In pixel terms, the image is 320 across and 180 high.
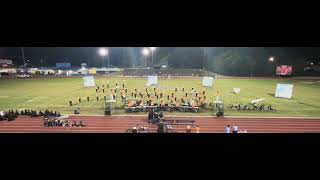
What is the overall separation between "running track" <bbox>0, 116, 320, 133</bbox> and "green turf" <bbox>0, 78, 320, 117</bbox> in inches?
21.7

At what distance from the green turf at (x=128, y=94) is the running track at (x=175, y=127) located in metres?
0.55

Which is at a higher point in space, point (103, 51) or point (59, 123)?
point (103, 51)

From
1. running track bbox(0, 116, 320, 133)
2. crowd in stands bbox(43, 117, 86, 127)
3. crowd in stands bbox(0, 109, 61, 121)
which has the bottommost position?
running track bbox(0, 116, 320, 133)

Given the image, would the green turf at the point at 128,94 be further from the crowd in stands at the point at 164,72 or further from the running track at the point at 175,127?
the running track at the point at 175,127

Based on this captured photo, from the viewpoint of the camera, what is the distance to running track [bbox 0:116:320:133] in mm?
8266

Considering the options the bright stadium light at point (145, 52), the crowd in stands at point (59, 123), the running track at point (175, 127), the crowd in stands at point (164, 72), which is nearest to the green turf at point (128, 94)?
the crowd in stands at point (164, 72)

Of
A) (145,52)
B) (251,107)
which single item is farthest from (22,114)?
(251,107)

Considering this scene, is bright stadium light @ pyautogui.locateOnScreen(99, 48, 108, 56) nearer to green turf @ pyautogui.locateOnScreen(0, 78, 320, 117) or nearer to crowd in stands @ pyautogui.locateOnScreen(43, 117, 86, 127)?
green turf @ pyautogui.locateOnScreen(0, 78, 320, 117)

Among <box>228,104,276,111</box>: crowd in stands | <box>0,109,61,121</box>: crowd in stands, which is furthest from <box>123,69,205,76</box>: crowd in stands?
<box>0,109,61,121</box>: crowd in stands

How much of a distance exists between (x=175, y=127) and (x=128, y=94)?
122 inches

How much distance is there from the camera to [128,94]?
35.3 ft

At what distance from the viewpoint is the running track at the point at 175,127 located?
8266 mm

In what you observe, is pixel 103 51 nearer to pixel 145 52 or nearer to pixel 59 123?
pixel 145 52
